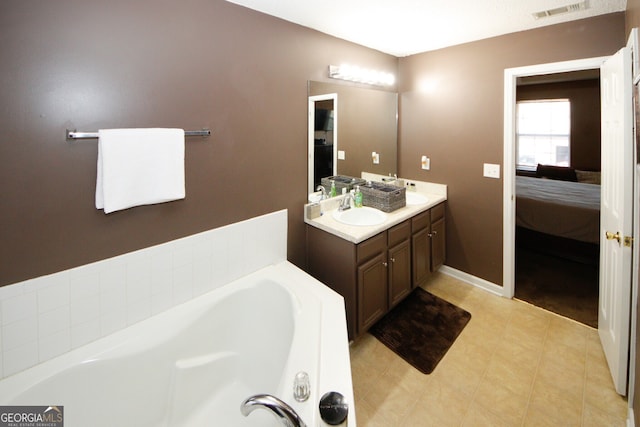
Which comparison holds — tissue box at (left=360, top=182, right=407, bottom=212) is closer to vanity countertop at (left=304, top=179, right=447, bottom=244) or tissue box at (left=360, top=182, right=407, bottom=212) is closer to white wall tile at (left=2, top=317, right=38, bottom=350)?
vanity countertop at (left=304, top=179, right=447, bottom=244)

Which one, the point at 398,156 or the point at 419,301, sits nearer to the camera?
the point at 419,301

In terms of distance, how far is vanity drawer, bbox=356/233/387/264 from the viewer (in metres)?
2.12

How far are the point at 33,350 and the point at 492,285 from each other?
3.39 m

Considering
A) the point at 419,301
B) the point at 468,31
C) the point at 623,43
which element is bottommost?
the point at 419,301

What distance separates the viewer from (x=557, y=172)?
5488 millimetres

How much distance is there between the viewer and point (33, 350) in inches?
53.3

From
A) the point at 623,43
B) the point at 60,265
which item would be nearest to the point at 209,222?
the point at 60,265

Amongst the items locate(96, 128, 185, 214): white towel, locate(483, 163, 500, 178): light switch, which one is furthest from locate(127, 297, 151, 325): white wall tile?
locate(483, 163, 500, 178): light switch

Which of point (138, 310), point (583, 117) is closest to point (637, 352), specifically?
point (138, 310)

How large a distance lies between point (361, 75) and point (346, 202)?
3.90 ft

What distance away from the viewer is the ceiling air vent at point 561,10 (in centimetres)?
200

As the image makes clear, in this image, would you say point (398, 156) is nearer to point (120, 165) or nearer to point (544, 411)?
point (544, 411)

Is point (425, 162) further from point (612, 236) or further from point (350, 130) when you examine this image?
point (612, 236)

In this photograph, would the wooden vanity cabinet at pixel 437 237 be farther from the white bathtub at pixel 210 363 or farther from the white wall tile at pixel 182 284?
the white wall tile at pixel 182 284
